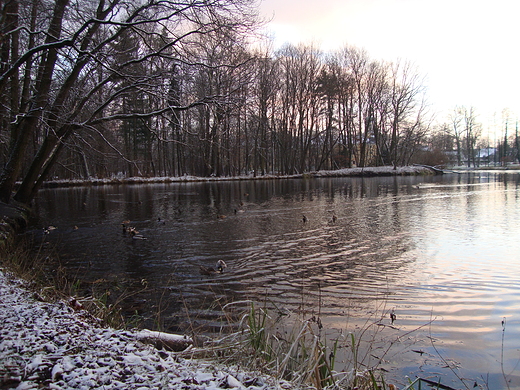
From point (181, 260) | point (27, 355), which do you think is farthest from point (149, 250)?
point (27, 355)

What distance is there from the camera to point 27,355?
2.24 metres

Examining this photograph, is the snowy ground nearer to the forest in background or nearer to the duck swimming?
the duck swimming

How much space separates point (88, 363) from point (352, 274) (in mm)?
5140

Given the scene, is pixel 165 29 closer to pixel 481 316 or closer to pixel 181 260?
pixel 181 260

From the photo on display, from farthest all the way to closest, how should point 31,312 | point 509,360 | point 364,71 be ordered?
point 364,71
point 509,360
point 31,312

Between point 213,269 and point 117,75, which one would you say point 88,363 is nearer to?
point 213,269

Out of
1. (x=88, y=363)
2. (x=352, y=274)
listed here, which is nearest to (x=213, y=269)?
(x=352, y=274)

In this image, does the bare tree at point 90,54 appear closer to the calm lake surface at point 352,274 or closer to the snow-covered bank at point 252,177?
the calm lake surface at point 352,274

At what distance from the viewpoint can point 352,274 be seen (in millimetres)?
6461

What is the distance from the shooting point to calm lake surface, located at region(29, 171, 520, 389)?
3.88m

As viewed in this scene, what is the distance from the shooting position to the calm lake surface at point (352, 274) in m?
3.88

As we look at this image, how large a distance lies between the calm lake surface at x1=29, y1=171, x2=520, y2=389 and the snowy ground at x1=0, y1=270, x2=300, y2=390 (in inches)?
34.9

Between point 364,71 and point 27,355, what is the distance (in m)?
55.4

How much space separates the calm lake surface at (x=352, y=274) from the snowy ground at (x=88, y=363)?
886mm
